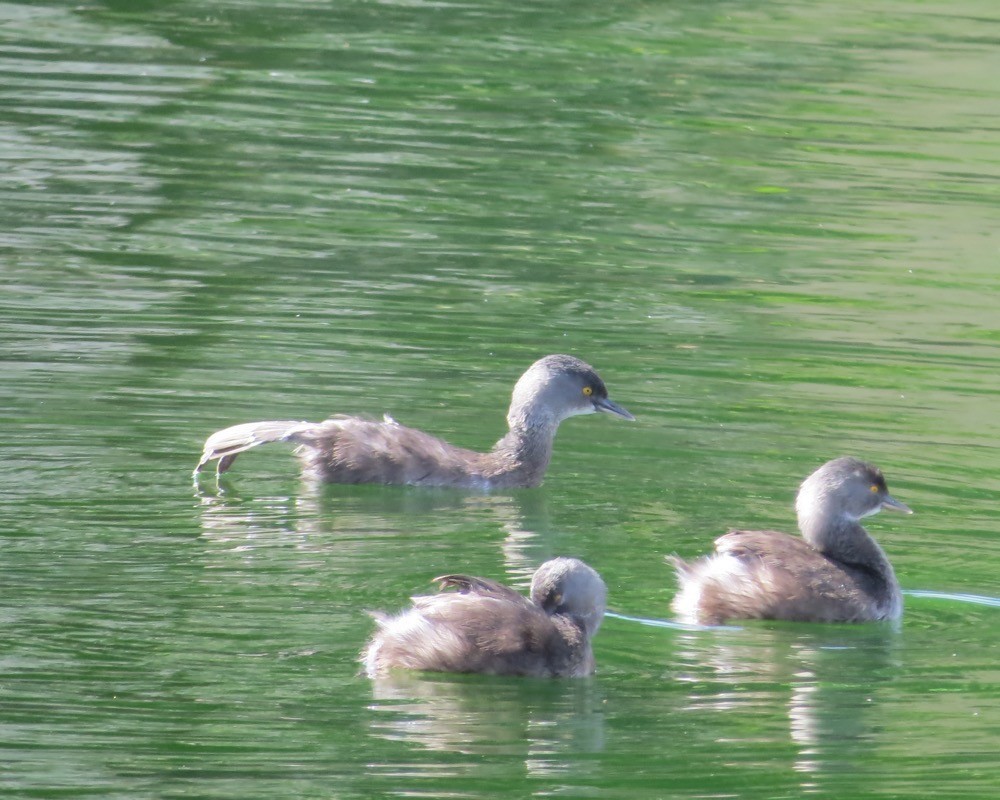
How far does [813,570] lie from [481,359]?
11.0ft

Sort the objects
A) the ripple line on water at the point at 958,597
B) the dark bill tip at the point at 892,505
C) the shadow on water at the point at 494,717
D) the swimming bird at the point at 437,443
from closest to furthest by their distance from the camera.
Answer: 1. the shadow on water at the point at 494,717
2. the ripple line on water at the point at 958,597
3. the dark bill tip at the point at 892,505
4. the swimming bird at the point at 437,443

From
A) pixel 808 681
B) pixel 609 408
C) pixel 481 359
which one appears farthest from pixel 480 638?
pixel 481 359

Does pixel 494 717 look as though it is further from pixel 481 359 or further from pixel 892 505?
pixel 481 359

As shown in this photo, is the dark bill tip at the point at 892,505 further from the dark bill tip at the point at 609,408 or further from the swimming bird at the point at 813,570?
the dark bill tip at the point at 609,408

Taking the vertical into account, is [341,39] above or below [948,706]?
above

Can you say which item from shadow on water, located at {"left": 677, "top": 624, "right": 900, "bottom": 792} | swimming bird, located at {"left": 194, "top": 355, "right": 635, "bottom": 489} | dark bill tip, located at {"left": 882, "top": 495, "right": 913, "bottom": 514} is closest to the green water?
shadow on water, located at {"left": 677, "top": 624, "right": 900, "bottom": 792}

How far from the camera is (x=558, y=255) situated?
43.1 feet

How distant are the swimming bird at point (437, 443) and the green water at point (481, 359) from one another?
0.39ft

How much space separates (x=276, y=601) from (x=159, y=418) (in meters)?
2.37

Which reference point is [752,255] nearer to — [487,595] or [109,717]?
[487,595]

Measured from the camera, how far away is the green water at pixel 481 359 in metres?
6.41

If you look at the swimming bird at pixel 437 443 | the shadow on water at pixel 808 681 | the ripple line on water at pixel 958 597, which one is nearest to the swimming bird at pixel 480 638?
the shadow on water at pixel 808 681

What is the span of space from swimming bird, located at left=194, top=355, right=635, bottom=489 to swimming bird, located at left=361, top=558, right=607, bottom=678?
7.29ft

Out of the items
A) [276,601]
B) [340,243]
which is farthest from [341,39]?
[276,601]
